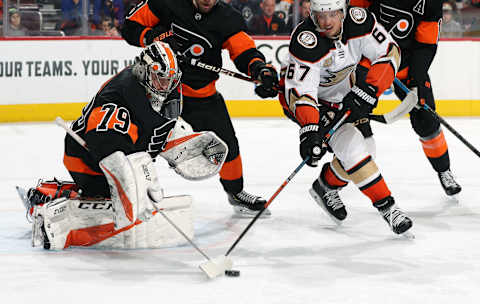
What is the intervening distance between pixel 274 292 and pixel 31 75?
4376 mm

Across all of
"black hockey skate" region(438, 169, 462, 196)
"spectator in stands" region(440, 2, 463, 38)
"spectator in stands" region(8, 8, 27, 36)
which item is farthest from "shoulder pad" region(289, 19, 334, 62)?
"spectator in stands" region(440, 2, 463, 38)

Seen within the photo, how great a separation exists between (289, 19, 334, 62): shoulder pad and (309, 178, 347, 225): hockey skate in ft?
2.11

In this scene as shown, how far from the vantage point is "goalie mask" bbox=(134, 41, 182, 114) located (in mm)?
2828

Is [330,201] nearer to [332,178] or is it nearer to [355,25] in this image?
[332,178]

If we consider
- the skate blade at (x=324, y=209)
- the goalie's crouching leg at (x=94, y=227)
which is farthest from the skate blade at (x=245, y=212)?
the goalie's crouching leg at (x=94, y=227)

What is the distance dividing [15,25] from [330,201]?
3761 millimetres

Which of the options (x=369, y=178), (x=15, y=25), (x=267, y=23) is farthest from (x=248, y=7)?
(x=369, y=178)

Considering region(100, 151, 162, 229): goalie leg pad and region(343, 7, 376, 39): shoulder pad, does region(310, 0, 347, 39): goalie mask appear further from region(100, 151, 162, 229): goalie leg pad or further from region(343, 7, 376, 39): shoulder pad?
region(100, 151, 162, 229): goalie leg pad

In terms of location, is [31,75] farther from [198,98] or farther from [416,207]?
[416,207]

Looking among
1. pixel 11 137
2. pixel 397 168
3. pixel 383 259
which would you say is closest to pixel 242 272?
pixel 383 259

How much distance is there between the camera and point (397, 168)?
15.8 feet

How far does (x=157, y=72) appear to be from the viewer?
2820mm

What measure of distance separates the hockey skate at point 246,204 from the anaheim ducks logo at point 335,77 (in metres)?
0.66

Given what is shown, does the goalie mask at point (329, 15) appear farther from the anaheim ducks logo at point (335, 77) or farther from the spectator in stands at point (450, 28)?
the spectator in stands at point (450, 28)
